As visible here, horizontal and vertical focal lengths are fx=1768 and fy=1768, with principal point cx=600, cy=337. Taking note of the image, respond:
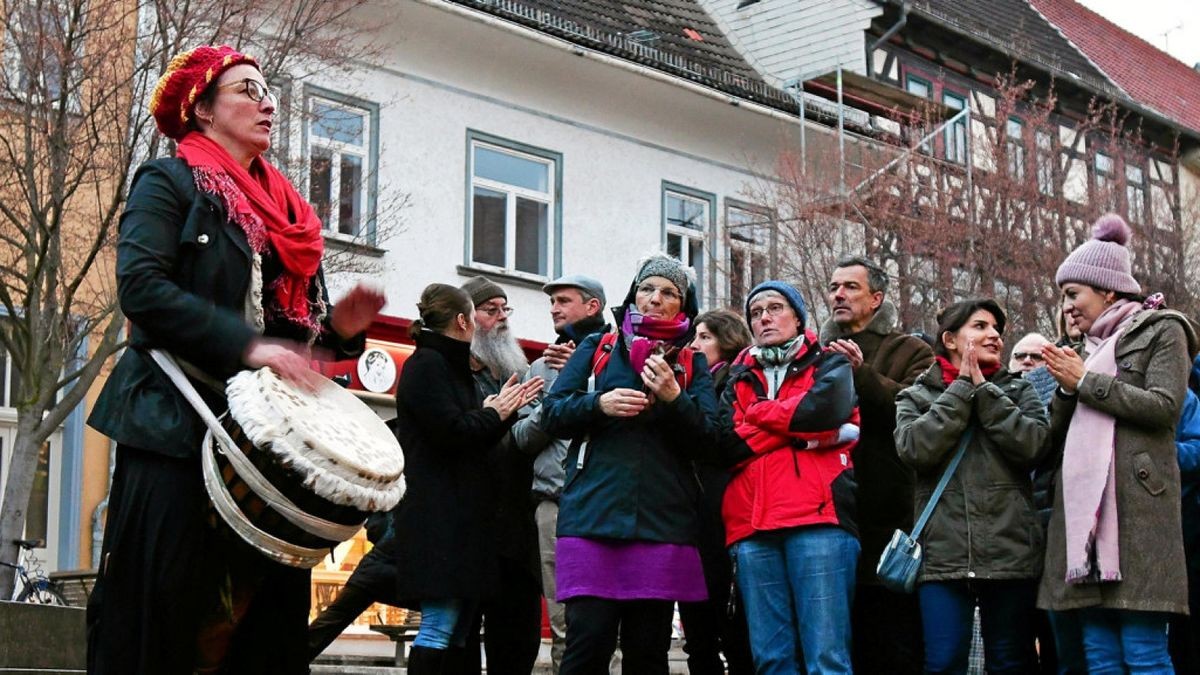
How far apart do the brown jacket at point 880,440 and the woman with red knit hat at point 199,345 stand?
351cm

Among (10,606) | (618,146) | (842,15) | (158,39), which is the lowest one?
(10,606)

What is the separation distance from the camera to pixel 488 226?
66.4 ft

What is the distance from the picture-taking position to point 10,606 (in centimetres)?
758

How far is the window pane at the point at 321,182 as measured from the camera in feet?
49.7

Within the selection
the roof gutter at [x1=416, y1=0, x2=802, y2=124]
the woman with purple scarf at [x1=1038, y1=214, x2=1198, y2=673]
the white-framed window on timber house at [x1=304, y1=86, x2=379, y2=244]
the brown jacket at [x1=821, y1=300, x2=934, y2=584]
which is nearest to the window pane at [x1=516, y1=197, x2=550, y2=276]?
the roof gutter at [x1=416, y1=0, x2=802, y2=124]

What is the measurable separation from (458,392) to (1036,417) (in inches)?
95.5

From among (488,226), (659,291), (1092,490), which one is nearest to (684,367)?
(659,291)

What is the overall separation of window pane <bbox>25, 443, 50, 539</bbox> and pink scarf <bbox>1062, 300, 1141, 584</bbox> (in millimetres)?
10759

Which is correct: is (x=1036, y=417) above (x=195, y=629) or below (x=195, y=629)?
above

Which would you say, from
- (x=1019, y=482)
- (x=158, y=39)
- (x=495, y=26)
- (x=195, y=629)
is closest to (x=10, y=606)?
(x=195, y=629)

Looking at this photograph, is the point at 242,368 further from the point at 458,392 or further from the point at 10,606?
the point at 10,606

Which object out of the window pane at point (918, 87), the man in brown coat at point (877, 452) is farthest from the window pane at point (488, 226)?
the man in brown coat at point (877, 452)

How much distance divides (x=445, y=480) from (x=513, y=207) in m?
13.3

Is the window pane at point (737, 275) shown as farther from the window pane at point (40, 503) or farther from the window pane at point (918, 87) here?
the window pane at point (40, 503)
